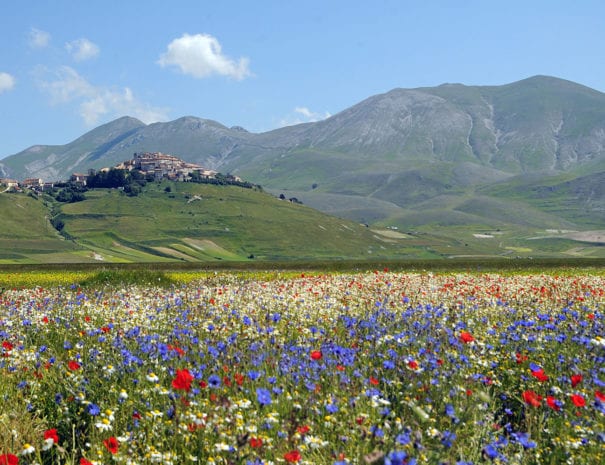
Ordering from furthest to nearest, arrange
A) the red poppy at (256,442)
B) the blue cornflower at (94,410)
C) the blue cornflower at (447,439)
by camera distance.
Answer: the blue cornflower at (94,410)
the red poppy at (256,442)
the blue cornflower at (447,439)

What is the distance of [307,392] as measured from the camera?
726 centimetres

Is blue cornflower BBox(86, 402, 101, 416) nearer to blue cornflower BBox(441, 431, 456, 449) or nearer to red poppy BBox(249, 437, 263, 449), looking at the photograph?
red poppy BBox(249, 437, 263, 449)

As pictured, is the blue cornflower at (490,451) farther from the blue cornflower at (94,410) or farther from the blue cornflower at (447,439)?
the blue cornflower at (94,410)

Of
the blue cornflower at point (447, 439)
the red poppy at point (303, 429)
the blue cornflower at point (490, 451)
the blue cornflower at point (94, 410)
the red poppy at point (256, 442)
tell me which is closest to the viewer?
the blue cornflower at point (490, 451)

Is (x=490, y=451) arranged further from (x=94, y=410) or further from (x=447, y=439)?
(x=94, y=410)

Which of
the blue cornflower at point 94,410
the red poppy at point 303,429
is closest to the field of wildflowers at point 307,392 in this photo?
the red poppy at point 303,429

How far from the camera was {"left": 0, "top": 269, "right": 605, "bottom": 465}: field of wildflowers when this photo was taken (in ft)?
18.6

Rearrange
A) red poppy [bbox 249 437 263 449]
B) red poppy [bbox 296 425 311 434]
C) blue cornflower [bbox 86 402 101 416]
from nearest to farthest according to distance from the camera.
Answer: red poppy [bbox 249 437 263 449] → red poppy [bbox 296 425 311 434] → blue cornflower [bbox 86 402 101 416]

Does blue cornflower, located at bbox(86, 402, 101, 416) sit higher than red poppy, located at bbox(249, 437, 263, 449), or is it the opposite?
red poppy, located at bbox(249, 437, 263, 449)

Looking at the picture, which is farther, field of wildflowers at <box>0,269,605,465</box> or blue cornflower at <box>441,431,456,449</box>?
field of wildflowers at <box>0,269,605,465</box>

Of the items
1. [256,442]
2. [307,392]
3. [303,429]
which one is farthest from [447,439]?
[307,392]

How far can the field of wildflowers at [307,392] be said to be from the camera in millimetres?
5660

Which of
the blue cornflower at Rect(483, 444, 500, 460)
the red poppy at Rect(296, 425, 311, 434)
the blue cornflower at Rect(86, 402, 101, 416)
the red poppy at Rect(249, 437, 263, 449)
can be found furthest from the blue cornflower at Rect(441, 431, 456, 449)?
the blue cornflower at Rect(86, 402, 101, 416)

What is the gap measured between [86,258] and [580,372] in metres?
172
